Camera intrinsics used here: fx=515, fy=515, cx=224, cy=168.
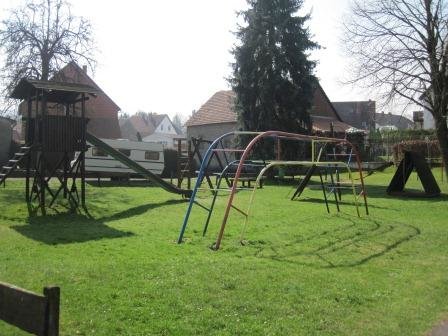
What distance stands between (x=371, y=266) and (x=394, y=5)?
16.9 metres

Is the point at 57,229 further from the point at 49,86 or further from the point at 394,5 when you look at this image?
the point at 394,5

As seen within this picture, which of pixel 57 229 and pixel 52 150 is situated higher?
pixel 52 150

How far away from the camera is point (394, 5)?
71.1ft

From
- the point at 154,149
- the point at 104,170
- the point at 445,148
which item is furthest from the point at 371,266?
the point at 154,149

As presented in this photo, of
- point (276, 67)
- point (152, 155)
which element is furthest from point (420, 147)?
point (152, 155)

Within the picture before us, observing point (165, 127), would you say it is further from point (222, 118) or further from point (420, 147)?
point (420, 147)

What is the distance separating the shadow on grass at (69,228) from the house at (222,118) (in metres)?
27.9

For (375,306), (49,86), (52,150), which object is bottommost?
(375,306)

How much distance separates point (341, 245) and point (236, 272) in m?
3.17

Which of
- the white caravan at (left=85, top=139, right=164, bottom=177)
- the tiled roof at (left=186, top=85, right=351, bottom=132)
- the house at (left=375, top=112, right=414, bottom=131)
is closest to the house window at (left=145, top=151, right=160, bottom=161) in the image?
the white caravan at (left=85, top=139, right=164, bottom=177)

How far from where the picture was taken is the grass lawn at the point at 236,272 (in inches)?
202

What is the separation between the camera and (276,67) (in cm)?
2795

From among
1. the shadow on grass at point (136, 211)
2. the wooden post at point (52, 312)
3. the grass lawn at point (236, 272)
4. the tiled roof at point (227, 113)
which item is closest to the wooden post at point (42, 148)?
the grass lawn at point (236, 272)

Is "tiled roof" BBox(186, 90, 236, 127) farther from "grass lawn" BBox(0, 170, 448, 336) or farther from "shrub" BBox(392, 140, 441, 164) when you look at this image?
"grass lawn" BBox(0, 170, 448, 336)
